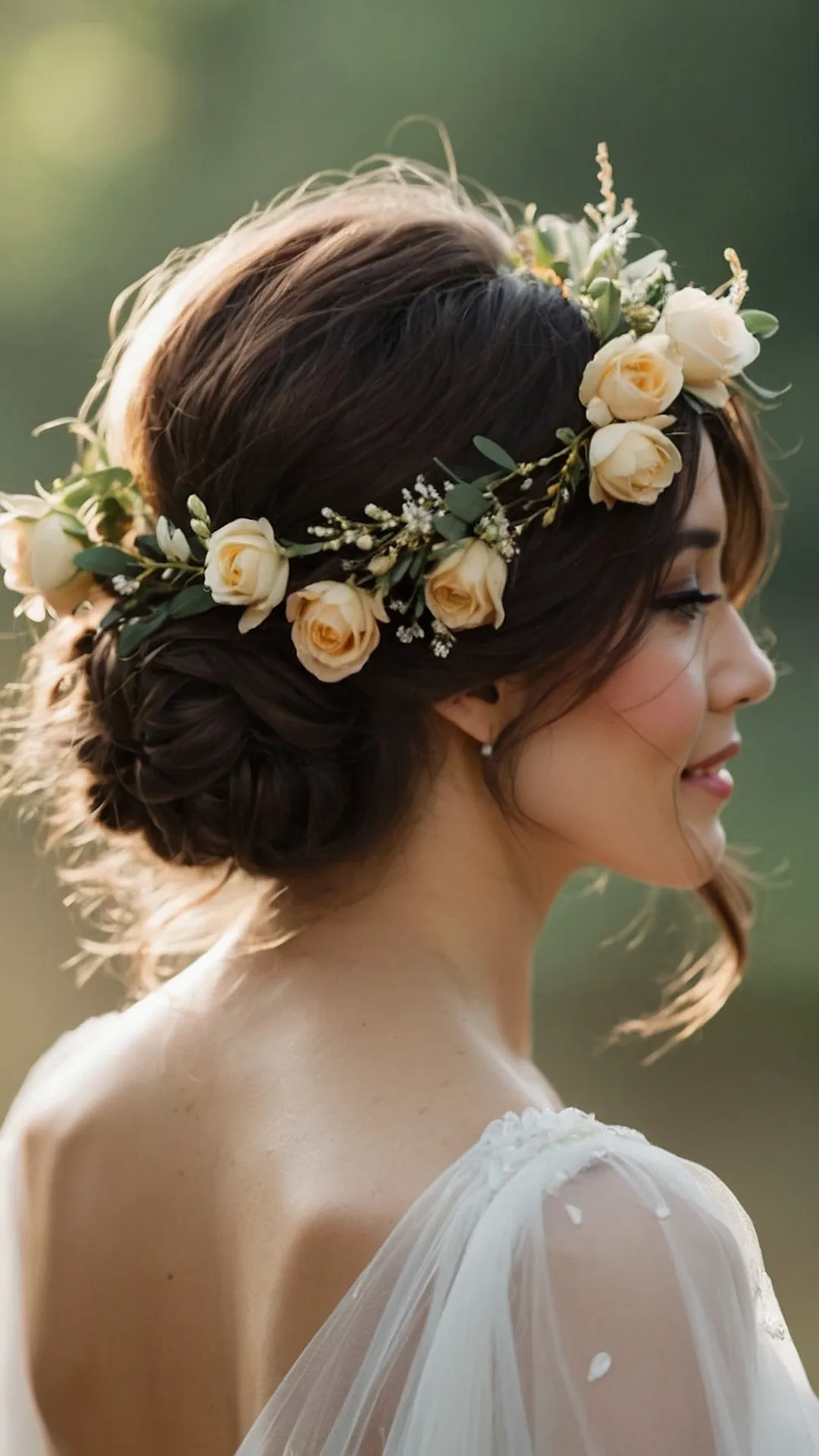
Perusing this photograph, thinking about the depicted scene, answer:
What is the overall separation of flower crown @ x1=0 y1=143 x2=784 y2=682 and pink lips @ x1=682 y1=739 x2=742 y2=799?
294 millimetres

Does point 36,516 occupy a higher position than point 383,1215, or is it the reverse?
point 36,516

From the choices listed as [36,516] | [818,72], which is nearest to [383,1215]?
[36,516]

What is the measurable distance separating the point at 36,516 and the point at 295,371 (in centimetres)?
39

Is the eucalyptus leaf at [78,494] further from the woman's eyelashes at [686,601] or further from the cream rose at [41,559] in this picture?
the woman's eyelashes at [686,601]

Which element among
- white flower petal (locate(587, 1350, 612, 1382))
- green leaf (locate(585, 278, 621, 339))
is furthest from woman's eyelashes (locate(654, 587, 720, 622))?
white flower petal (locate(587, 1350, 612, 1382))

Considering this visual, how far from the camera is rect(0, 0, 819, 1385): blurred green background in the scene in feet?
16.7

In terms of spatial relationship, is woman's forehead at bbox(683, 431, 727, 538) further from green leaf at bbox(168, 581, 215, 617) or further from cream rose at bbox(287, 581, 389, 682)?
green leaf at bbox(168, 581, 215, 617)

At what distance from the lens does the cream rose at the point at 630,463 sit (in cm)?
147

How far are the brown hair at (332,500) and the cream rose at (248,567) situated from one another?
30mm

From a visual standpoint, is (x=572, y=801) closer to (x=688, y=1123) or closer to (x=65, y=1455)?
(x=65, y=1455)

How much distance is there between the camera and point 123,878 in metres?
1.78

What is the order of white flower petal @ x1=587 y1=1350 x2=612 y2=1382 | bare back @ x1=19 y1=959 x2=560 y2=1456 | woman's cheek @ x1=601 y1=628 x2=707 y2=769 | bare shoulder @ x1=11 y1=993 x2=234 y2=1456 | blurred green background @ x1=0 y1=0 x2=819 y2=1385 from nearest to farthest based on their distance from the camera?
white flower petal @ x1=587 y1=1350 x2=612 y2=1382 → bare back @ x1=19 y1=959 x2=560 y2=1456 → bare shoulder @ x1=11 y1=993 x2=234 y2=1456 → woman's cheek @ x1=601 y1=628 x2=707 y2=769 → blurred green background @ x1=0 y1=0 x2=819 y2=1385

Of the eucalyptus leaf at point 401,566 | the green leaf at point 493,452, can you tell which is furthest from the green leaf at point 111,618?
the green leaf at point 493,452

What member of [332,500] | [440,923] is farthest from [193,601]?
[440,923]
